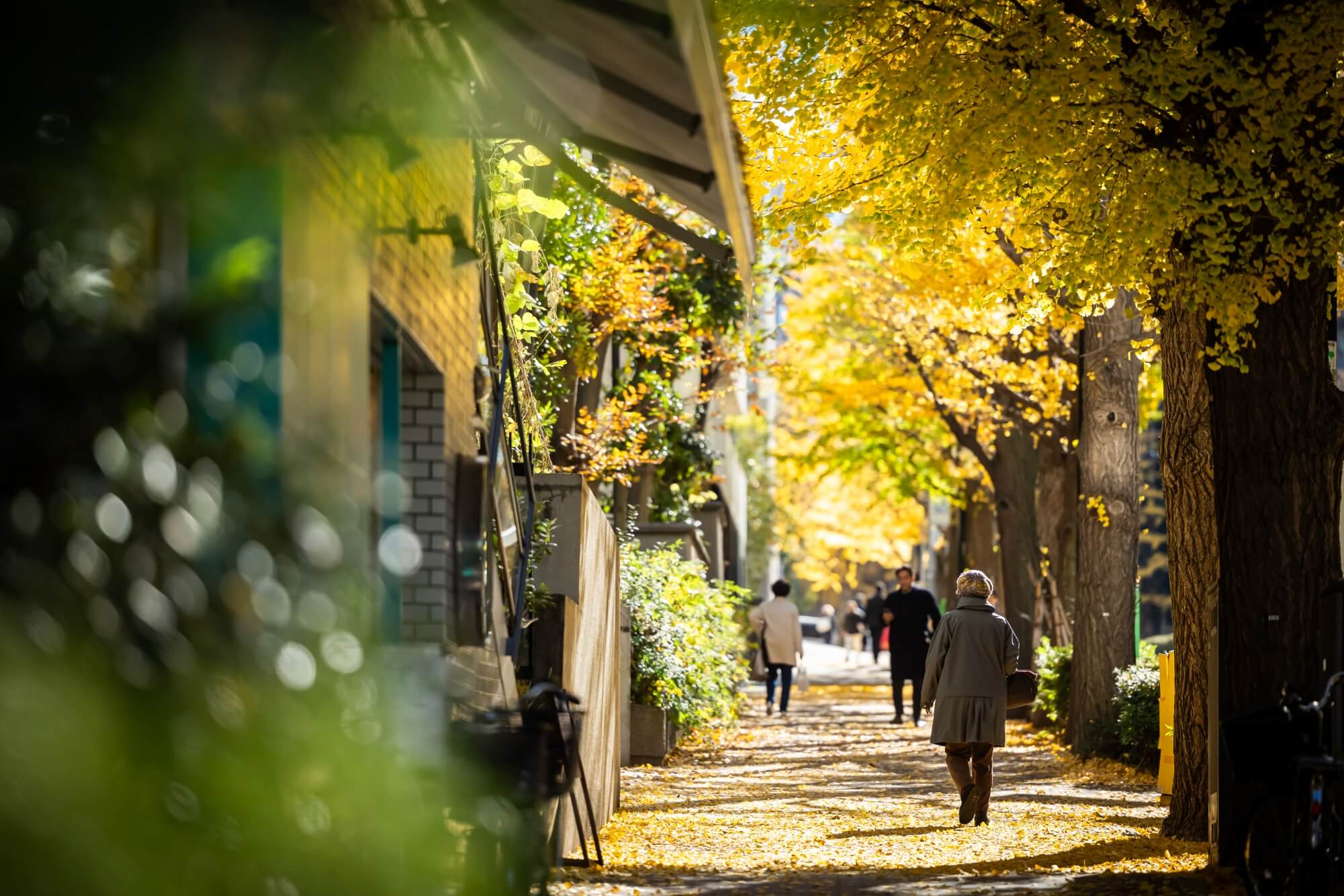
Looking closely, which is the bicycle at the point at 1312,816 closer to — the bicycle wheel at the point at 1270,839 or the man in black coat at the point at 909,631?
the bicycle wheel at the point at 1270,839

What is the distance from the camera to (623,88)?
648 cm

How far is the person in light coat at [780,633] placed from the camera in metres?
23.3

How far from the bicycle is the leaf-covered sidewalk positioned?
0.75m

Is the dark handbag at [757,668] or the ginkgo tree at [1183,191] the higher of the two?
the ginkgo tree at [1183,191]

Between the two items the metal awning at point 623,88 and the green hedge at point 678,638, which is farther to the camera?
the green hedge at point 678,638

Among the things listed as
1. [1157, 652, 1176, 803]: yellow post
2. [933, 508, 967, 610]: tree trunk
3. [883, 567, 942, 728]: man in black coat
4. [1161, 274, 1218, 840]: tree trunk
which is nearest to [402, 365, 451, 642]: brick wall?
[1161, 274, 1218, 840]: tree trunk

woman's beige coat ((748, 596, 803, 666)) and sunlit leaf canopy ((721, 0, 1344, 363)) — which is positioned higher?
sunlit leaf canopy ((721, 0, 1344, 363))

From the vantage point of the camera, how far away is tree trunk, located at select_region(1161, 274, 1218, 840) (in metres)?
10.9

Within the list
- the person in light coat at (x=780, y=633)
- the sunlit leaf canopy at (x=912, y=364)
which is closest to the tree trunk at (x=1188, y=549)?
the sunlit leaf canopy at (x=912, y=364)

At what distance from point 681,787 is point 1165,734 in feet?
13.3

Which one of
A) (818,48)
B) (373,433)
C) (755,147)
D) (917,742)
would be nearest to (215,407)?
(373,433)

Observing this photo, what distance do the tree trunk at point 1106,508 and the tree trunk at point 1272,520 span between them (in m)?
8.77

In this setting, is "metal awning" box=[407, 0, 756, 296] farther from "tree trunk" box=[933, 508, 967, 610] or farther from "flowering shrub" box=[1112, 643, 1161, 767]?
"tree trunk" box=[933, 508, 967, 610]

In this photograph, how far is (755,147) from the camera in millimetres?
12117
